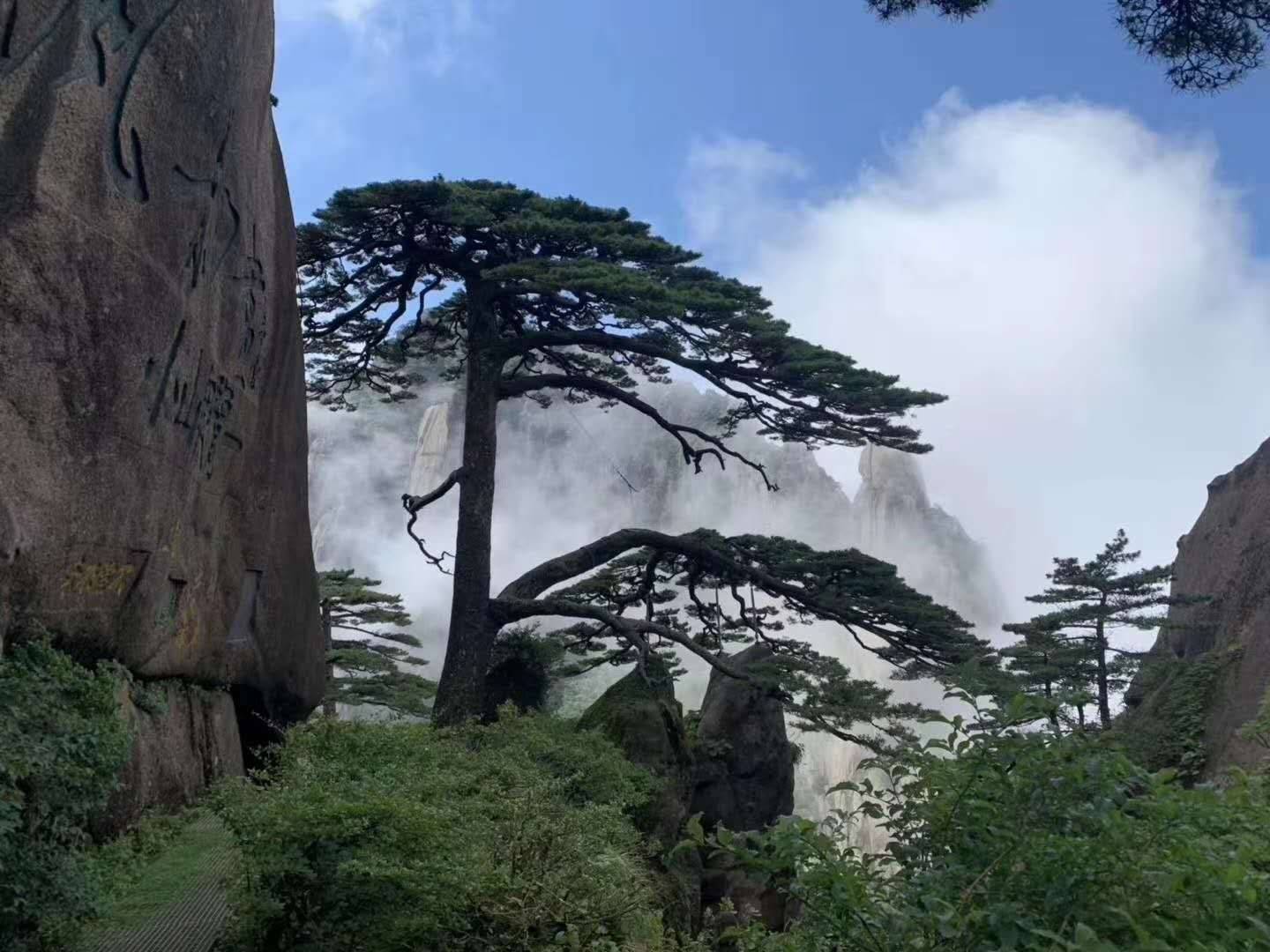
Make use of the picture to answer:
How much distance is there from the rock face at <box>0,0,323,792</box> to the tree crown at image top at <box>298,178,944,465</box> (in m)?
4.03

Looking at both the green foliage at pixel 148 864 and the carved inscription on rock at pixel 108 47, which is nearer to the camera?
the carved inscription on rock at pixel 108 47

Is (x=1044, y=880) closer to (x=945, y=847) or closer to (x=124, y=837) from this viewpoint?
(x=945, y=847)

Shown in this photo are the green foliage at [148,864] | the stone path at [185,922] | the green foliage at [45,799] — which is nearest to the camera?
the green foliage at [45,799]

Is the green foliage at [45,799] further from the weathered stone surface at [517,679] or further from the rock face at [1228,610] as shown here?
the rock face at [1228,610]

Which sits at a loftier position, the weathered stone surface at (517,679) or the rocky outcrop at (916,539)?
the rocky outcrop at (916,539)

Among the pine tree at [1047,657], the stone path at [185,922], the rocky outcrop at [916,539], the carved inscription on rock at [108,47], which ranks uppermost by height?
the rocky outcrop at [916,539]

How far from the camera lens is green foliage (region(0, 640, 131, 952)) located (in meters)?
4.05

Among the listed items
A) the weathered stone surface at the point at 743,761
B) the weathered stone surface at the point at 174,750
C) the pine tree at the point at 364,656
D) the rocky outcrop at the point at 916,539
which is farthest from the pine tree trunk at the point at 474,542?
the rocky outcrop at the point at 916,539

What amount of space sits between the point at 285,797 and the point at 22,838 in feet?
3.17

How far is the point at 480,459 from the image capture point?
13586 millimetres

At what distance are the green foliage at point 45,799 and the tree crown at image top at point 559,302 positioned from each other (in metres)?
7.77

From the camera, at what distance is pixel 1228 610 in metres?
14.8

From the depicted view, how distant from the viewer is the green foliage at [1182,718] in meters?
13.0

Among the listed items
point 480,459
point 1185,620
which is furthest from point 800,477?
point 480,459
